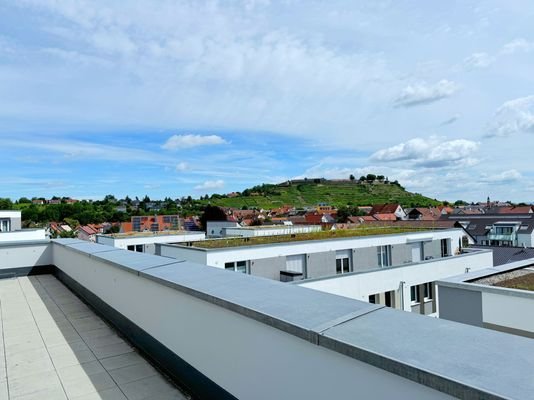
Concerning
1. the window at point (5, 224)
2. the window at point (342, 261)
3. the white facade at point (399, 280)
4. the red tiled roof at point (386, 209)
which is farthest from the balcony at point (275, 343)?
the red tiled roof at point (386, 209)

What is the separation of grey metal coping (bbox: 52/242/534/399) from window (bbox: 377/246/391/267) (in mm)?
18147

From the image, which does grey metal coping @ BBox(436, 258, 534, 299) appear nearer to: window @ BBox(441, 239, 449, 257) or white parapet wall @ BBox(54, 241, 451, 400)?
white parapet wall @ BBox(54, 241, 451, 400)

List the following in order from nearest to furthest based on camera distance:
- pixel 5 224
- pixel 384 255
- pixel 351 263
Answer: pixel 351 263 → pixel 384 255 → pixel 5 224

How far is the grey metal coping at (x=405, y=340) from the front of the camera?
126cm

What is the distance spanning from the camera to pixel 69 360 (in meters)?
3.88

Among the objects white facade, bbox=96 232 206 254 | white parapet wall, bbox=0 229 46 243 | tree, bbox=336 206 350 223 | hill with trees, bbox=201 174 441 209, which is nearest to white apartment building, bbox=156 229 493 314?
white parapet wall, bbox=0 229 46 243

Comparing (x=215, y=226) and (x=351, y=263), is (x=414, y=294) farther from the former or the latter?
(x=215, y=226)

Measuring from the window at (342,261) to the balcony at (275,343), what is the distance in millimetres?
14406

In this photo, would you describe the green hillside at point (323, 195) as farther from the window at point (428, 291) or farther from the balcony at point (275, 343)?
the balcony at point (275, 343)

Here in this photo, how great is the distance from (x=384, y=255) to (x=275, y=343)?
62.5 feet

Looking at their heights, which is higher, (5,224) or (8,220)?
(8,220)

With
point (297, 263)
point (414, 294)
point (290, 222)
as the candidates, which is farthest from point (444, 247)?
point (290, 222)

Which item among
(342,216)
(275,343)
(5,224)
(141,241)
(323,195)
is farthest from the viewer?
(323,195)

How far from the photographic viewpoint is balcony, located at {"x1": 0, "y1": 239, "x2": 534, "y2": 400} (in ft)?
4.58
